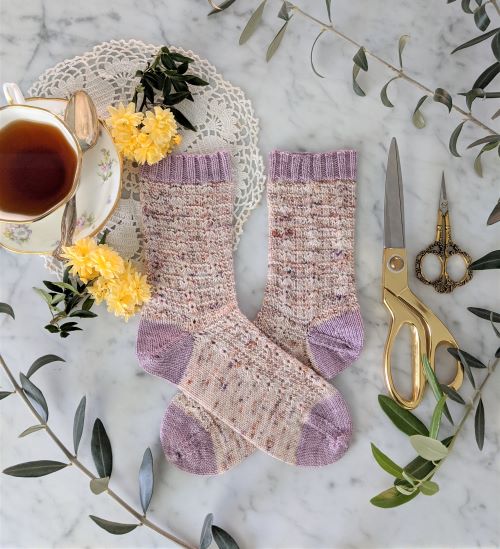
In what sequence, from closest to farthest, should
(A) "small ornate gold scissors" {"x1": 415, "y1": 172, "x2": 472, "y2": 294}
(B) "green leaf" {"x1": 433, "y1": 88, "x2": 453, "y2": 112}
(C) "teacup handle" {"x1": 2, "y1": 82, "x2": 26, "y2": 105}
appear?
(C) "teacup handle" {"x1": 2, "y1": 82, "x2": 26, "y2": 105} → (B) "green leaf" {"x1": 433, "y1": 88, "x2": 453, "y2": 112} → (A) "small ornate gold scissors" {"x1": 415, "y1": 172, "x2": 472, "y2": 294}

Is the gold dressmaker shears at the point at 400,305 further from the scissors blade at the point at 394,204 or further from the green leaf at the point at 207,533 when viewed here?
the green leaf at the point at 207,533

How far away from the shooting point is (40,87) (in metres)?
1.17

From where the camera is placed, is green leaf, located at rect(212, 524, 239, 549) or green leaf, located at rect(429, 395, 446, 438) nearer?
green leaf, located at rect(429, 395, 446, 438)

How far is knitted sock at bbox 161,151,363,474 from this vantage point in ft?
3.88

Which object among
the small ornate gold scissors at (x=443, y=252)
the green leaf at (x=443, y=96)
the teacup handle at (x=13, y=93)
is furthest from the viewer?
the small ornate gold scissors at (x=443, y=252)

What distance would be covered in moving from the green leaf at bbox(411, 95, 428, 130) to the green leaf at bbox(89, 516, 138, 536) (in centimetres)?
94

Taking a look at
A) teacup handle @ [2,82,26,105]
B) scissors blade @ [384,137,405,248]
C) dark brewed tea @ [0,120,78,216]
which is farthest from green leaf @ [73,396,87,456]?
scissors blade @ [384,137,405,248]

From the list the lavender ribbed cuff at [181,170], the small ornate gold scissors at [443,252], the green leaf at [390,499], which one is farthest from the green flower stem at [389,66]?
the green leaf at [390,499]

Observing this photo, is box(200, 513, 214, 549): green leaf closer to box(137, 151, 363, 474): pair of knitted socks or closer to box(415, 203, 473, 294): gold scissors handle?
box(137, 151, 363, 474): pair of knitted socks

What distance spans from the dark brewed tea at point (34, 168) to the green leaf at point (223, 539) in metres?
0.68

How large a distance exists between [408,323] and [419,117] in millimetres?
402

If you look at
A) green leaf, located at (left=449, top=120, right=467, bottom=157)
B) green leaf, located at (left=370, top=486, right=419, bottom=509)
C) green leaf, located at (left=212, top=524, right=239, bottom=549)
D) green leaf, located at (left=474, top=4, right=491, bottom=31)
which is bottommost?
green leaf, located at (left=212, top=524, right=239, bottom=549)

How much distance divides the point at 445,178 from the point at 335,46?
0.35 meters

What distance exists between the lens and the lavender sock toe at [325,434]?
3.83 ft
